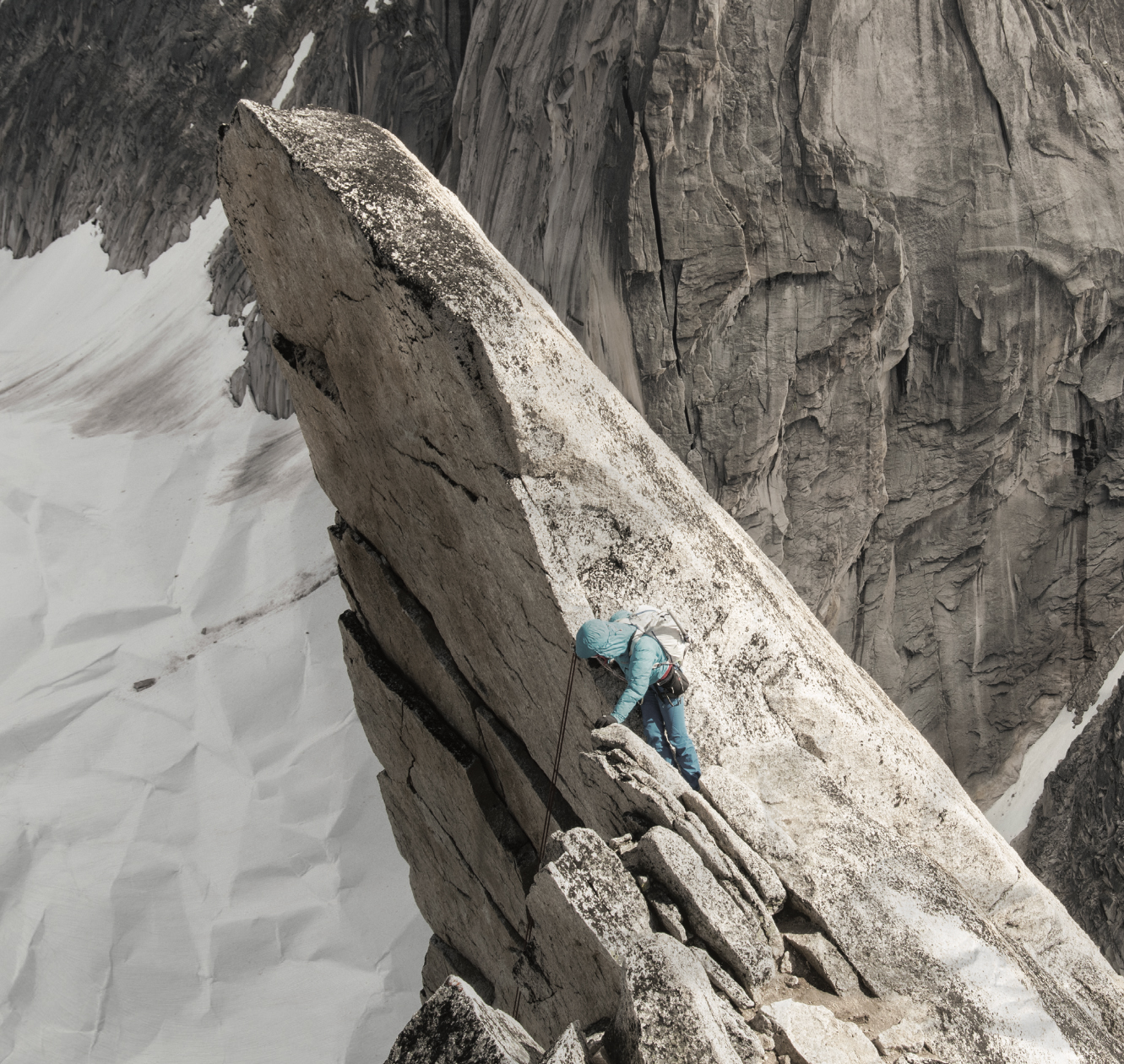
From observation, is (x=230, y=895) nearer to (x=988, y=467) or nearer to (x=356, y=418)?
(x=356, y=418)

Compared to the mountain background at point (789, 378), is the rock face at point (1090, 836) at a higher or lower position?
lower

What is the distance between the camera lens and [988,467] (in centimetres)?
1309

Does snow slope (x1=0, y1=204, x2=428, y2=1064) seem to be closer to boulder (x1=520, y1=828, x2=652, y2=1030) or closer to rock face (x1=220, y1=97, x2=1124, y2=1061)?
rock face (x1=220, y1=97, x2=1124, y2=1061)

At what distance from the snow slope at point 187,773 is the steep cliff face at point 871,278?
19.0 ft

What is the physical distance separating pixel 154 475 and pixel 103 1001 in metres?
8.96

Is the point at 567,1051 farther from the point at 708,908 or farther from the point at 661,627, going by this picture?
the point at 661,627

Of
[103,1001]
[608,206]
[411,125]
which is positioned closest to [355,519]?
[608,206]

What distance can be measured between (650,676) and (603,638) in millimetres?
272

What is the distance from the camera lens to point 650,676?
4.12 metres

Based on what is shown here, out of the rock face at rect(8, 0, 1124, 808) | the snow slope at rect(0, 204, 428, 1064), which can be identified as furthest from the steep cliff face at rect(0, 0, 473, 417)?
the snow slope at rect(0, 204, 428, 1064)

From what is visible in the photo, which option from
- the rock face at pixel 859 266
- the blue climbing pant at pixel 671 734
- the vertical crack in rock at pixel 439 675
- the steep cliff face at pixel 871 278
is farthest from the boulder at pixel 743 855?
the steep cliff face at pixel 871 278

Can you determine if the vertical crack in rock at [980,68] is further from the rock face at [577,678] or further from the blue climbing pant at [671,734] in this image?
the blue climbing pant at [671,734]

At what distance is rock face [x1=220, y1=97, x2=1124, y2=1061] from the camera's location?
3.69 m

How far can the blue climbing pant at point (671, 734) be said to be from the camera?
13.9ft
